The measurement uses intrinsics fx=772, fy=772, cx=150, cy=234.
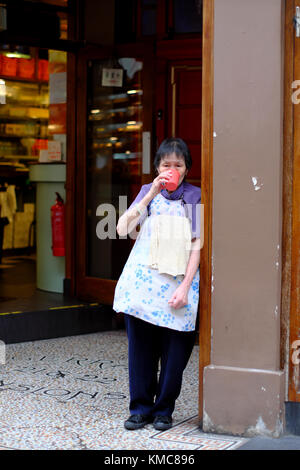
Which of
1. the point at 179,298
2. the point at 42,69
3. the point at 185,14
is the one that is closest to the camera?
the point at 179,298

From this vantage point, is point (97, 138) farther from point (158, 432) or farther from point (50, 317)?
point (158, 432)

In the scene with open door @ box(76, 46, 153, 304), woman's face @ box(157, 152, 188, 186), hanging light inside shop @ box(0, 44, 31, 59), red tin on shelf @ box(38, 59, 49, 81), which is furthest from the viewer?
red tin on shelf @ box(38, 59, 49, 81)

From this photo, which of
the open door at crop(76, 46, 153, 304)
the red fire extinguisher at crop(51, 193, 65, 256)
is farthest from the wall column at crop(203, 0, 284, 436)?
the red fire extinguisher at crop(51, 193, 65, 256)

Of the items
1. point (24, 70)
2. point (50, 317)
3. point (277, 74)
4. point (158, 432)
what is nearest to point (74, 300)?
point (50, 317)

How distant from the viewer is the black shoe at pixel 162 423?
4155 millimetres

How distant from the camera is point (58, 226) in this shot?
25.1 ft

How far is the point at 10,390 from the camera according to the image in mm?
5027

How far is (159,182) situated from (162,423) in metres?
1.30

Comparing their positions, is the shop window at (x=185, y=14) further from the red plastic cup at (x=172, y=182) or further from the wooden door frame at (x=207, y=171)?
the red plastic cup at (x=172, y=182)

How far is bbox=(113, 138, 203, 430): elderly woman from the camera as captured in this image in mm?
4055

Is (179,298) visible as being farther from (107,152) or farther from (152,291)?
(107,152)

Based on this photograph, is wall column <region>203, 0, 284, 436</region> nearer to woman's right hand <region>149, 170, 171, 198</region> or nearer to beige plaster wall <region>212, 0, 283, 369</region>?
beige plaster wall <region>212, 0, 283, 369</region>

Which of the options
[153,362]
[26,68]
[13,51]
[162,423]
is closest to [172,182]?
[153,362]

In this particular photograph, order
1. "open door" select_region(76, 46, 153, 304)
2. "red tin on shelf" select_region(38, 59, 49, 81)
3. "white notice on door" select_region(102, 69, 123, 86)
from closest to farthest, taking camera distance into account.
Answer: "open door" select_region(76, 46, 153, 304) → "white notice on door" select_region(102, 69, 123, 86) → "red tin on shelf" select_region(38, 59, 49, 81)
